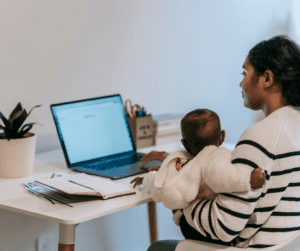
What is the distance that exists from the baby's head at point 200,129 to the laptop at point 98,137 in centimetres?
43

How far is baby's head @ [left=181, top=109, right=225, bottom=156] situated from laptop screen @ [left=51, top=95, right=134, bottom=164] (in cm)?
66

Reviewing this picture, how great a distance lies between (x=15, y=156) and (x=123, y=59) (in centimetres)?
97

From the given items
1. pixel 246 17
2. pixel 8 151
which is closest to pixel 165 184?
pixel 8 151

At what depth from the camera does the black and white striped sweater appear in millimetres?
1064

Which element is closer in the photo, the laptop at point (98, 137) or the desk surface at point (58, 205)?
the desk surface at point (58, 205)

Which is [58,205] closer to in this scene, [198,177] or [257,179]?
[198,177]

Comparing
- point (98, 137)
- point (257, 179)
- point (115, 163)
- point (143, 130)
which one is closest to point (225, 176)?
point (257, 179)

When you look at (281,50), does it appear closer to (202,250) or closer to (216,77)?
(202,250)

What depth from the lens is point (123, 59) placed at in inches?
90.4

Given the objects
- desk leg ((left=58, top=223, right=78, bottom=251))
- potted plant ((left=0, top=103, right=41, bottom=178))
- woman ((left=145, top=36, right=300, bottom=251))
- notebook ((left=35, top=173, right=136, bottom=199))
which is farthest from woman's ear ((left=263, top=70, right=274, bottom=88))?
potted plant ((left=0, top=103, right=41, bottom=178))

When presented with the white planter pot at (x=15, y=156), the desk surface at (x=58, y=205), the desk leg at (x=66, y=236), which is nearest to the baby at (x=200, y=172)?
the desk surface at (x=58, y=205)

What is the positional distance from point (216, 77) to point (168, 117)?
919 mm

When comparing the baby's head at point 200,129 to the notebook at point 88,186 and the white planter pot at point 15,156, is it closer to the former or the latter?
the notebook at point 88,186

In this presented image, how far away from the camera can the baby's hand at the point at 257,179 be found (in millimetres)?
1025
